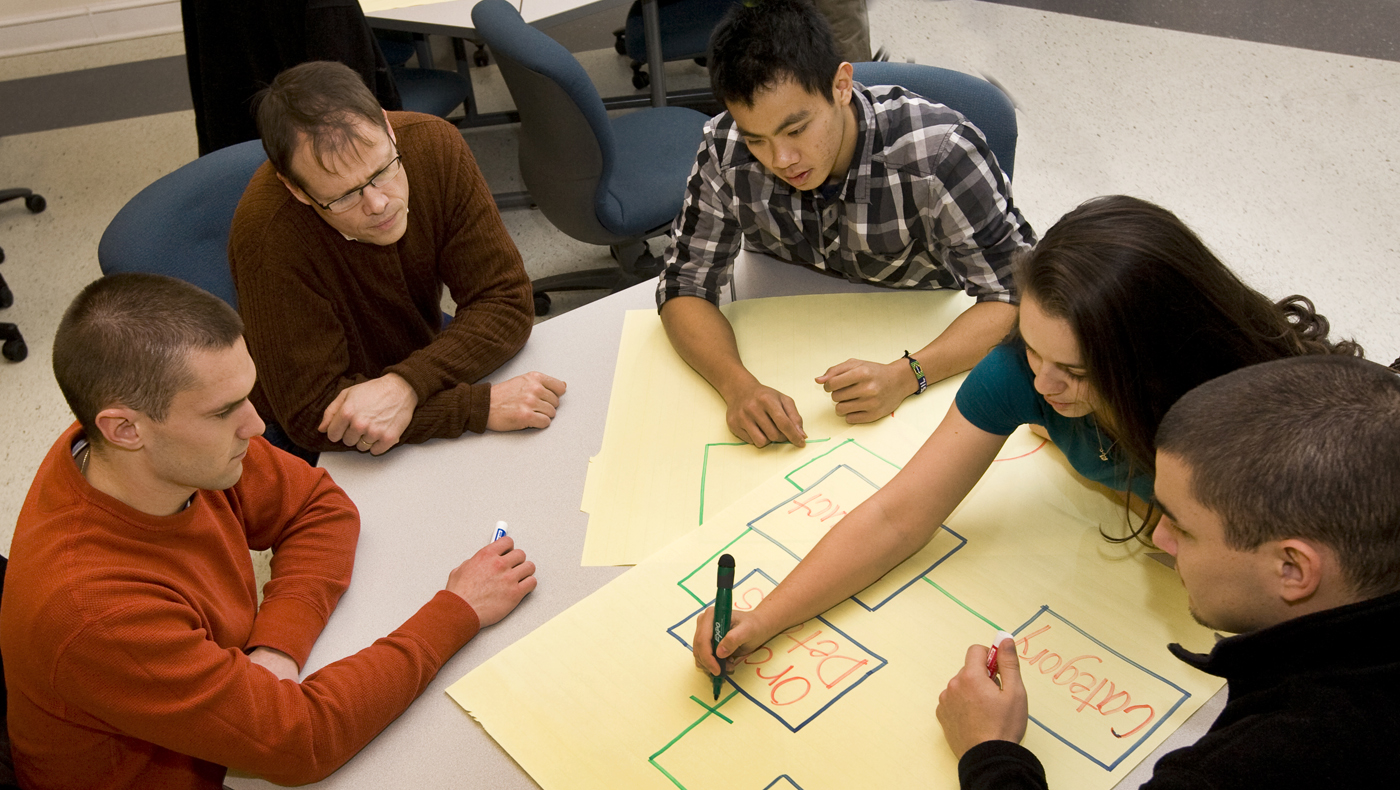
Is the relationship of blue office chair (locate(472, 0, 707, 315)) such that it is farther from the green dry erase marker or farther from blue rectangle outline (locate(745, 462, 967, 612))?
the green dry erase marker

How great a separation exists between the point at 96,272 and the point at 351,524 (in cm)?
274

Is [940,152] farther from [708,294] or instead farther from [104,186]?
[104,186]

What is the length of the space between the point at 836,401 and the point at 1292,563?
638 millimetres

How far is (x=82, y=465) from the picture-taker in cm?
101

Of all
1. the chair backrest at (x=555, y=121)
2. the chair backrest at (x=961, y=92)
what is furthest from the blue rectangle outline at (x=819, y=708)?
the chair backrest at (x=555, y=121)

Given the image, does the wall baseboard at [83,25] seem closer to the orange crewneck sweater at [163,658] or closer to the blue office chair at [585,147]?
the blue office chair at [585,147]

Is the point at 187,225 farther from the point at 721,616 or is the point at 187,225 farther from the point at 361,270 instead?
the point at 721,616

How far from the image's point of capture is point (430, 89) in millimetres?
2945

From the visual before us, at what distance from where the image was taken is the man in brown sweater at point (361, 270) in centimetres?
134

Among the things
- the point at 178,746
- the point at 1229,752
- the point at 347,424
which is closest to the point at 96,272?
the point at 347,424

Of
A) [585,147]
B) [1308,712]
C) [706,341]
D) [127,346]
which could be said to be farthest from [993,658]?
[585,147]

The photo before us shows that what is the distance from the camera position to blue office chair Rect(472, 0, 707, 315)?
2.10 m

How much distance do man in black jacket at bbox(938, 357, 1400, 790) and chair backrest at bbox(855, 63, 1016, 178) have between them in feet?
3.11

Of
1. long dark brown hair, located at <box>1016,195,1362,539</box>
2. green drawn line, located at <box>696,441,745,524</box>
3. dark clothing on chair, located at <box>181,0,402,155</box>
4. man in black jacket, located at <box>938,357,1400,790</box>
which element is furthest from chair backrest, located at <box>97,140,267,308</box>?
man in black jacket, located at <box>938,357,1400,790</box>
